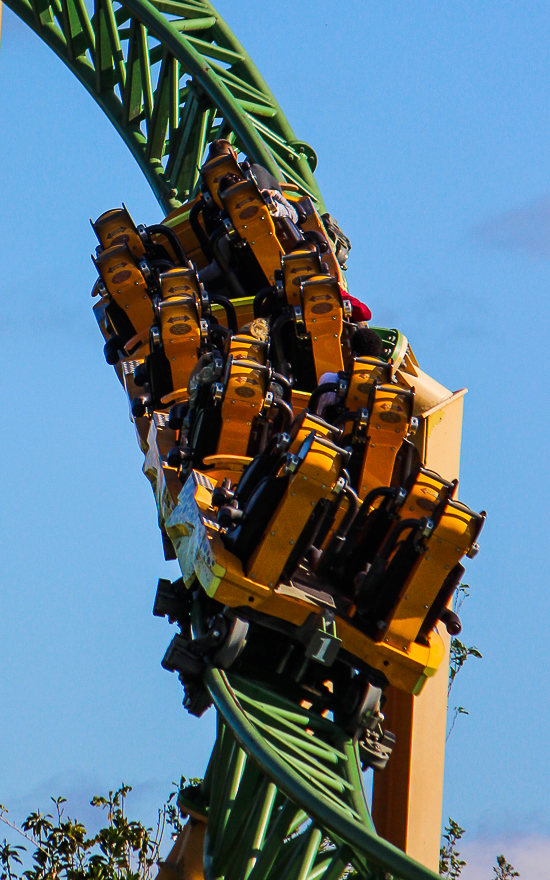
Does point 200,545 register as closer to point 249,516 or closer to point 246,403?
point 249,516

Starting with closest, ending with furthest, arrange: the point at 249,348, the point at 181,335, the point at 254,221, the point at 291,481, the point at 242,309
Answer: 1. the point at 291,481
2. the point at 249,348
3. the point at 181,335
4. the point at 242,309
5. the point at 254,221

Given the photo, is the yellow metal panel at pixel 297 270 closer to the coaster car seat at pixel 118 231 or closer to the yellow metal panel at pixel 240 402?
the coaster car seat at pixel 118 231

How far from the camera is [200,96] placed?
14.3 metres

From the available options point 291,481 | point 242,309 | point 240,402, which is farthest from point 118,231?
point 291,481

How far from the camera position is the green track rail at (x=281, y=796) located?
Result: 16.5ft

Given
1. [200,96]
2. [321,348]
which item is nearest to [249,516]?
[321,348]

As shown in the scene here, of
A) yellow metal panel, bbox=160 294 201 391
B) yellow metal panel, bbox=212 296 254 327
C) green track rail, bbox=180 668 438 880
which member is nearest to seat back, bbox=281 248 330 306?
yellow metal panel, bbox=212 296 254 327

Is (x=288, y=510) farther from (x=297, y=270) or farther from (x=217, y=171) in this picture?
(x=217, y=171)

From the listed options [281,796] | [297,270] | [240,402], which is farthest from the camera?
[297,270]

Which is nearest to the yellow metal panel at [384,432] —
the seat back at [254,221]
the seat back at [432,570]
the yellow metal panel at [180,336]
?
the seat back at [432,570]

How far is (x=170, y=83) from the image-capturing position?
1435cm

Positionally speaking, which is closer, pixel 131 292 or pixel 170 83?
pixel 131 292

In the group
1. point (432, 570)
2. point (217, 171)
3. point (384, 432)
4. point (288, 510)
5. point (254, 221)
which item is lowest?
point (288, 510)

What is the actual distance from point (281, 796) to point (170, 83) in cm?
1009
